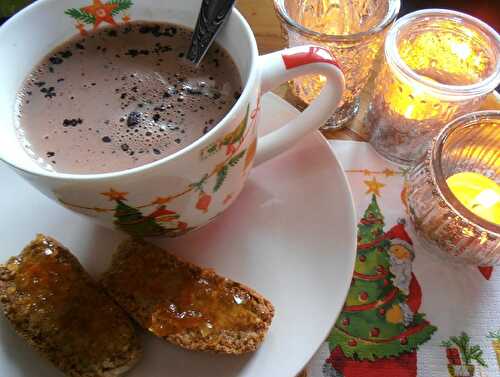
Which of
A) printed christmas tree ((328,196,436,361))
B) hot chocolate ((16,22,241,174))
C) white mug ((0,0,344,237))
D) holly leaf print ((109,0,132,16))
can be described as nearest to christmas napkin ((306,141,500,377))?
printed christmas tree ((328,196,436,361))

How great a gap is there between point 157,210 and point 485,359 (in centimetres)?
53

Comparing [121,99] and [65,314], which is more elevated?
[121,99]

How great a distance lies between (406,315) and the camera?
0.80m

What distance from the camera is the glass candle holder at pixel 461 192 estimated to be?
777 mm

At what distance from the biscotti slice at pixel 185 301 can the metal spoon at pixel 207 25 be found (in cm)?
31

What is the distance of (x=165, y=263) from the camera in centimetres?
74

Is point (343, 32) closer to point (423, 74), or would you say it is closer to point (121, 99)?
point (423, 74)

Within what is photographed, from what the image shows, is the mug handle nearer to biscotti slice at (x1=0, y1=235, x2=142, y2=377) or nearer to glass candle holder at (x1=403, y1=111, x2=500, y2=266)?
glass candle holder at (x1=403, y1=111, x2=500, y2=266)

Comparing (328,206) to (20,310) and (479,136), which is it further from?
(20,310)

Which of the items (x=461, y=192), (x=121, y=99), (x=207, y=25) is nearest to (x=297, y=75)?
(x=207, y=25)

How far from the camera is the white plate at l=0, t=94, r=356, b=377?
0.68m

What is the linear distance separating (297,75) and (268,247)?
0.85ft

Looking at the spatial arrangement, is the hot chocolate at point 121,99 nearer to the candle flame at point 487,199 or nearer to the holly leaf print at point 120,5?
the holly leaf print at point 120,5

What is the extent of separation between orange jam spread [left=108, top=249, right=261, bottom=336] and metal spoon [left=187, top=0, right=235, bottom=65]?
316mm
